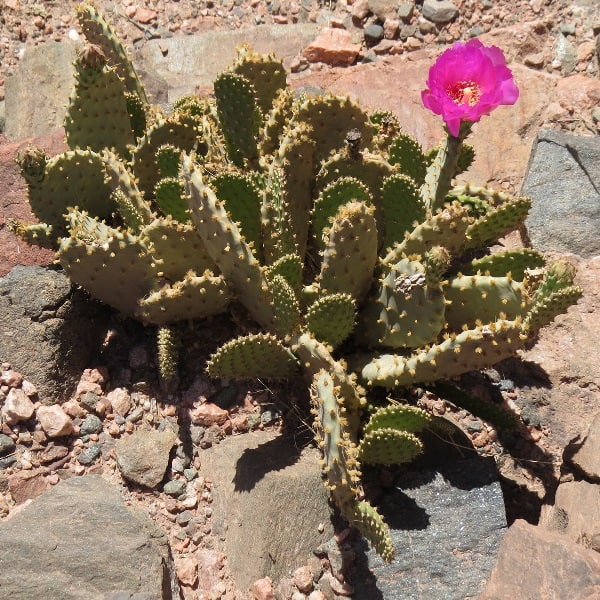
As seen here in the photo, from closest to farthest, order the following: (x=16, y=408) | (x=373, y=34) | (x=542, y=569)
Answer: (x=542, y=569) < (x=16, y=408) < (x=373, y=34)

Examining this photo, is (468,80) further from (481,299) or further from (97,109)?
(97,109)

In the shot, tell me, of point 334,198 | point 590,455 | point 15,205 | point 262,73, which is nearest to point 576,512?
point 590,455

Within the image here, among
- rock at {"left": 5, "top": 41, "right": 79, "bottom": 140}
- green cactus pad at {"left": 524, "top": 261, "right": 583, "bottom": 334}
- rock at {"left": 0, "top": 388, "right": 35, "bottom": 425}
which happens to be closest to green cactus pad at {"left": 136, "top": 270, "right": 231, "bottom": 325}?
rock at {"left": 0, "top": 388, "right": 35, "bottom": 425}

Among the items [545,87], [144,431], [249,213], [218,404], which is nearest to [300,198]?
[249,213]

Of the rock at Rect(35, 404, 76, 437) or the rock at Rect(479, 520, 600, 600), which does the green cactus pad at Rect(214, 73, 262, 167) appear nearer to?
the rock at Rect(35, 404, 76, 437)

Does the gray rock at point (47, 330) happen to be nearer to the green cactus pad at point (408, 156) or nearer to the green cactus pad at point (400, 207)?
the green cactus pad at point (400, 207)

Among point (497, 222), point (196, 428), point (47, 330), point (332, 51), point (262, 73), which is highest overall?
point (332, 51)
